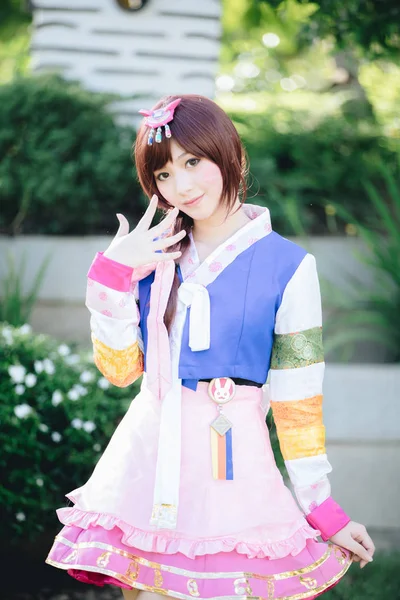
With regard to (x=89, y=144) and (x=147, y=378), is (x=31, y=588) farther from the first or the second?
(x=89, y=144)

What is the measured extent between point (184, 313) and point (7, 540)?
6.28 feet

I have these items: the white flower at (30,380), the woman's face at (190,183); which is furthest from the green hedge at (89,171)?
the woman's face at (190,183)

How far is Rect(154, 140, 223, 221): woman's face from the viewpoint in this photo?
6.73 ft

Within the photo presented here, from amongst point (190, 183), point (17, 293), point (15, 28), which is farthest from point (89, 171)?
point (15, 28)

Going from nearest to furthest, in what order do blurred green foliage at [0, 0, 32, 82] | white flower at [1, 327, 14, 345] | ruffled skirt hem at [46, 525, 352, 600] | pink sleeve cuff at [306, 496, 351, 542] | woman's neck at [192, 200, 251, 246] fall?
1. ruffled skirt hem at [46, 525, 352, 600]
2. pink sleeve cuff at [306, 496, 351, 542]
3. woman's neck at [192, 200, 251, 246]
4. white flower at [1, 327, 14, 345]
5. blurred green foliage at [0, 0, 32, 82]

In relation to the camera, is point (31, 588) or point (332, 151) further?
point (332, 151)

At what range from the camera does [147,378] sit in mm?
2082

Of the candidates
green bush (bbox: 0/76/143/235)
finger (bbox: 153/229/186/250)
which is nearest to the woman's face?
finger (bbox: 153/229/186/250)

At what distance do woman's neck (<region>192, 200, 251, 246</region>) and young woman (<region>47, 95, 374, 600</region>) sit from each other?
2.6 inches

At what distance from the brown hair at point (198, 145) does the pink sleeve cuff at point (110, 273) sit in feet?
0.57

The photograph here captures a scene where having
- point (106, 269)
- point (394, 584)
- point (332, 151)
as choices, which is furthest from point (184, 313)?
point (332, 151)

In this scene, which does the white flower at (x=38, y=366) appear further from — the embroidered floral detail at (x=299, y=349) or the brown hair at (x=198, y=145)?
the embroidered floral detail at (x=299, y=349)

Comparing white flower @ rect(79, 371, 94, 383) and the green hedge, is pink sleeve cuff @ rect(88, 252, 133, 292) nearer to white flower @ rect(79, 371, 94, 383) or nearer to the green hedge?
white flower @ rect(79, 371, 94, 383)

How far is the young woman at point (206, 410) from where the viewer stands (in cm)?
197
